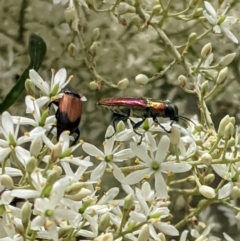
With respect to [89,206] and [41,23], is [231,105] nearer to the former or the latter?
[41,23]

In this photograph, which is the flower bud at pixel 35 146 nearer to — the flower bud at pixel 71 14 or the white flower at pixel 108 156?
the white flower at pixel 108 156

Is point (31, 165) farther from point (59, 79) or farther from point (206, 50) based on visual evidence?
point (206, 50)

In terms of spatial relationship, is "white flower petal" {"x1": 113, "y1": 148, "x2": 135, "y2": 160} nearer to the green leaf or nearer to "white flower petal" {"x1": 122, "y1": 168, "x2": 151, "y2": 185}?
"white flower petal" {"x1": 122, "y1": 168, "x2": 151, "y2": 185}

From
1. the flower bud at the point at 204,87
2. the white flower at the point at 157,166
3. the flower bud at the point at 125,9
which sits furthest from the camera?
the flower bud at the point at 125,9

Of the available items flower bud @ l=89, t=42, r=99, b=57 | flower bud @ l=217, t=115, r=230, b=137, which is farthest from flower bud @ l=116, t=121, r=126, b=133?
flower bud @ l=89, t=42, r=99, b=57

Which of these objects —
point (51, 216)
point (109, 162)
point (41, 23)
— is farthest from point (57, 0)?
point (51, 216)

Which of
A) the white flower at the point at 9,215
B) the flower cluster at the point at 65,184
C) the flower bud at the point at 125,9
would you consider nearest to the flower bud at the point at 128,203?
the flower cluster at the point at 65,184

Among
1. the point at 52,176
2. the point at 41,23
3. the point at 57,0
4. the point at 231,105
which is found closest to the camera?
the point at 52,176
